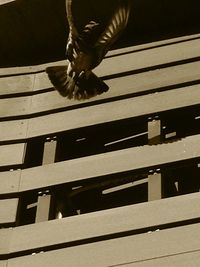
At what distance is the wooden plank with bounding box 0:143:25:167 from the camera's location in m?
5.02

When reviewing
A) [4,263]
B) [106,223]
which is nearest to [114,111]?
[106,223]

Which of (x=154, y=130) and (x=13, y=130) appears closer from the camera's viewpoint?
(x=154, y=130)

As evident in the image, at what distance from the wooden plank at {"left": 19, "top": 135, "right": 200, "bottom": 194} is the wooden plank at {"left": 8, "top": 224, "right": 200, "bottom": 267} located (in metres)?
0.57

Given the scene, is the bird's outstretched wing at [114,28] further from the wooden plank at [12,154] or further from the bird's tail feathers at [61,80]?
the wooden plank at [12,154]

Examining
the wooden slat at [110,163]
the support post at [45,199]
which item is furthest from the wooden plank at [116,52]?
the wooden slat at [110,163]

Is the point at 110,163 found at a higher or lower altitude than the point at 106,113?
lower

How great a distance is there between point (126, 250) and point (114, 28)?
180 centimetres

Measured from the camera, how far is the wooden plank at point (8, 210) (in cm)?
462

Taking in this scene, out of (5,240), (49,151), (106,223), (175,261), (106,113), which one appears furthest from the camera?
(106,113)

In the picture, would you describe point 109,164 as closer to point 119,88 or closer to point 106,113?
point 106,113

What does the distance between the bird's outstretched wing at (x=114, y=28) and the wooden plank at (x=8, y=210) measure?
3.94ft

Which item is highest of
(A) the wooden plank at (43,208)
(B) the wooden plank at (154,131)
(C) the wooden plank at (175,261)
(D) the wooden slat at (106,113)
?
(D) the wooden slat at (106,113)

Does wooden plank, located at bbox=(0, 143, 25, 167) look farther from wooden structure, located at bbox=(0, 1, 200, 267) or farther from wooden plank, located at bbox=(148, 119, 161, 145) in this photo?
wooden plank, located at bbox=(148, 119, 161, 145)

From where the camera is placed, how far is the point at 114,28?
211 inches
